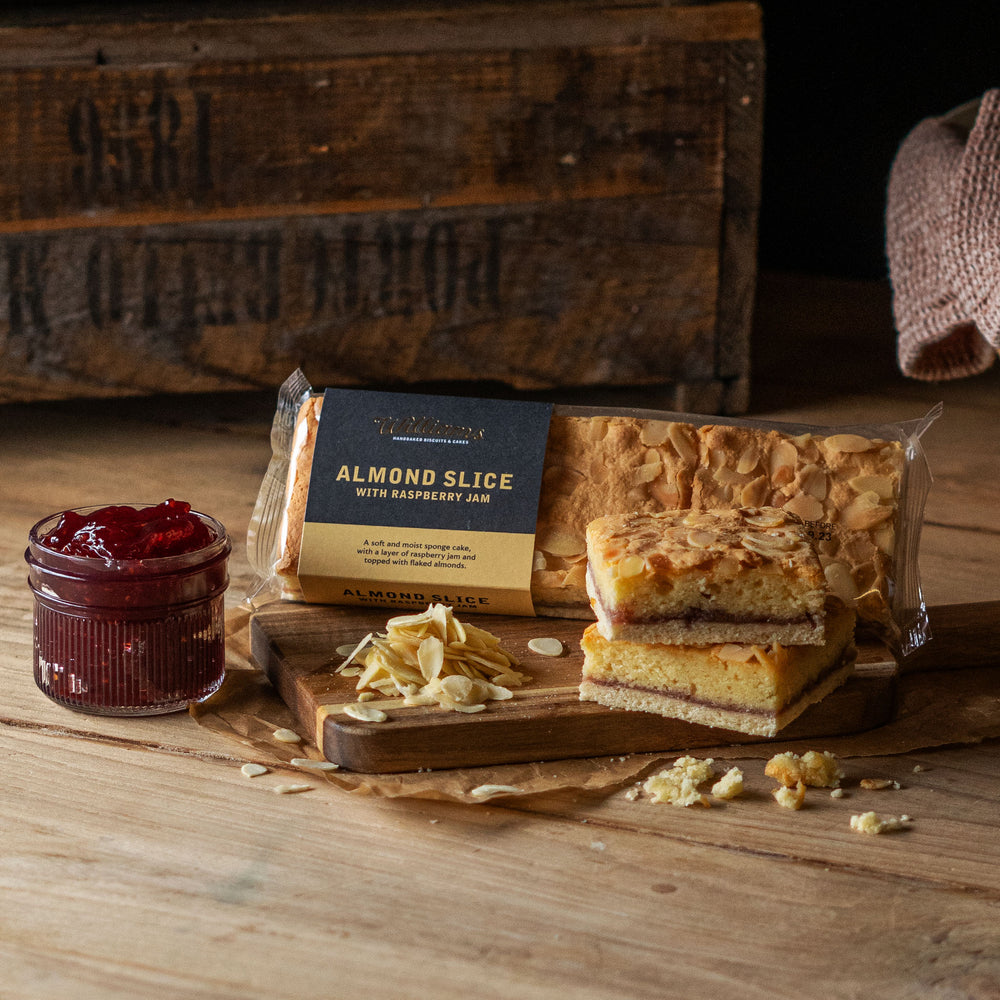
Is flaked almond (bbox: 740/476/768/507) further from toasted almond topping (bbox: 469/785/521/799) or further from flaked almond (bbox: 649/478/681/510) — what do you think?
toasted almond topping (bbox: 469/785/521/799)

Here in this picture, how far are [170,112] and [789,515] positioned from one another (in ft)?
3.57

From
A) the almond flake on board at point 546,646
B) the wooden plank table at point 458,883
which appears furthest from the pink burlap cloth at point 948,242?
the almond flake on board at point 546,646

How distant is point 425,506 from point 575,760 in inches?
10.9

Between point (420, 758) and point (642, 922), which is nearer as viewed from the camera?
point (642, 922)

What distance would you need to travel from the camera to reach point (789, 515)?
3.63 ft

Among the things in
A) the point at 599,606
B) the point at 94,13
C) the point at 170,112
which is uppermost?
the point at 94,13

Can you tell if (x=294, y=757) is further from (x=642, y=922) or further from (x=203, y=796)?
(x=642, y=922)

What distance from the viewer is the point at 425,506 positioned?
3.90ft

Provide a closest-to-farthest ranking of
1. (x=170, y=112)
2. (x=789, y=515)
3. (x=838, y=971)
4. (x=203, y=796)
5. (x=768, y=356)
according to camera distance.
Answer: (x=838, y=971), (x=203, y=796), (x=789, y=515), (x=170, y=112), (x=768, y=356)

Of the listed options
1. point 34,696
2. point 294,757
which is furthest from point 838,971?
point 34,696

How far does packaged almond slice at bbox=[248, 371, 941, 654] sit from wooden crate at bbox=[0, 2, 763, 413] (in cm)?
70

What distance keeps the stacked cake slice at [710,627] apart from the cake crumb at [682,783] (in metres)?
0.04

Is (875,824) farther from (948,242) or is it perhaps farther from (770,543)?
(948,242)

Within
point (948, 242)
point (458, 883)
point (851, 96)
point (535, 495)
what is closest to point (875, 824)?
point (458, 883)
